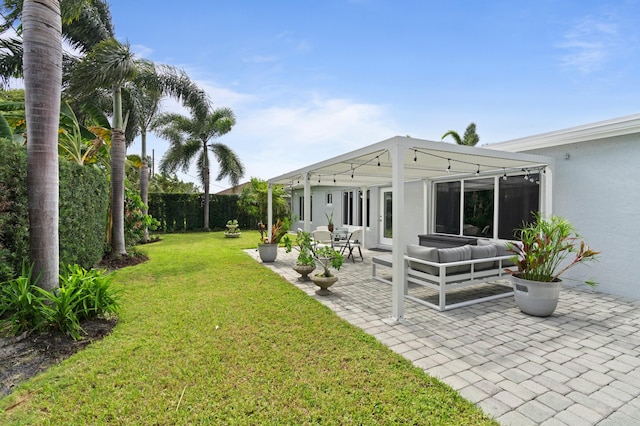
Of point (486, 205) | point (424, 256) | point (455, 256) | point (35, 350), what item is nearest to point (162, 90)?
point (35, 350)

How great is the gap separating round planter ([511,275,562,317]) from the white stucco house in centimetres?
203

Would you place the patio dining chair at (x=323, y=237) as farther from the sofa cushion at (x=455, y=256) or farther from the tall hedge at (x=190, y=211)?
the tall hedge at (x=190, y=211)

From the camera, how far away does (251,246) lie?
13203mm

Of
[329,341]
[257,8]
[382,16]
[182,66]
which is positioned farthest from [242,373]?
[182,66]

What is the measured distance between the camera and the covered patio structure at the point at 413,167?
15.1 ft

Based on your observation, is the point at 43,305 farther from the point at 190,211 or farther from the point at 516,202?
the point at 190,211

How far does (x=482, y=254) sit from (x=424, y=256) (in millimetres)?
1198

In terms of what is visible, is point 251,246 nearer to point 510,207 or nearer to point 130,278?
point 130,278

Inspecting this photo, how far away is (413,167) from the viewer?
798 cm

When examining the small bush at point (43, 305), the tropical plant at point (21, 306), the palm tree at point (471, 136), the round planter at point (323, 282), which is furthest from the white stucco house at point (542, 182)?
the palm tree at point (471, 136)

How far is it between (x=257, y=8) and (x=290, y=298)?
6.67m

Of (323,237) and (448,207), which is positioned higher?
(448,207)

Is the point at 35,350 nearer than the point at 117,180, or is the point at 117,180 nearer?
the point at 35,350

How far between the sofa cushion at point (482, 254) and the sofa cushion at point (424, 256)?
2.85ft
